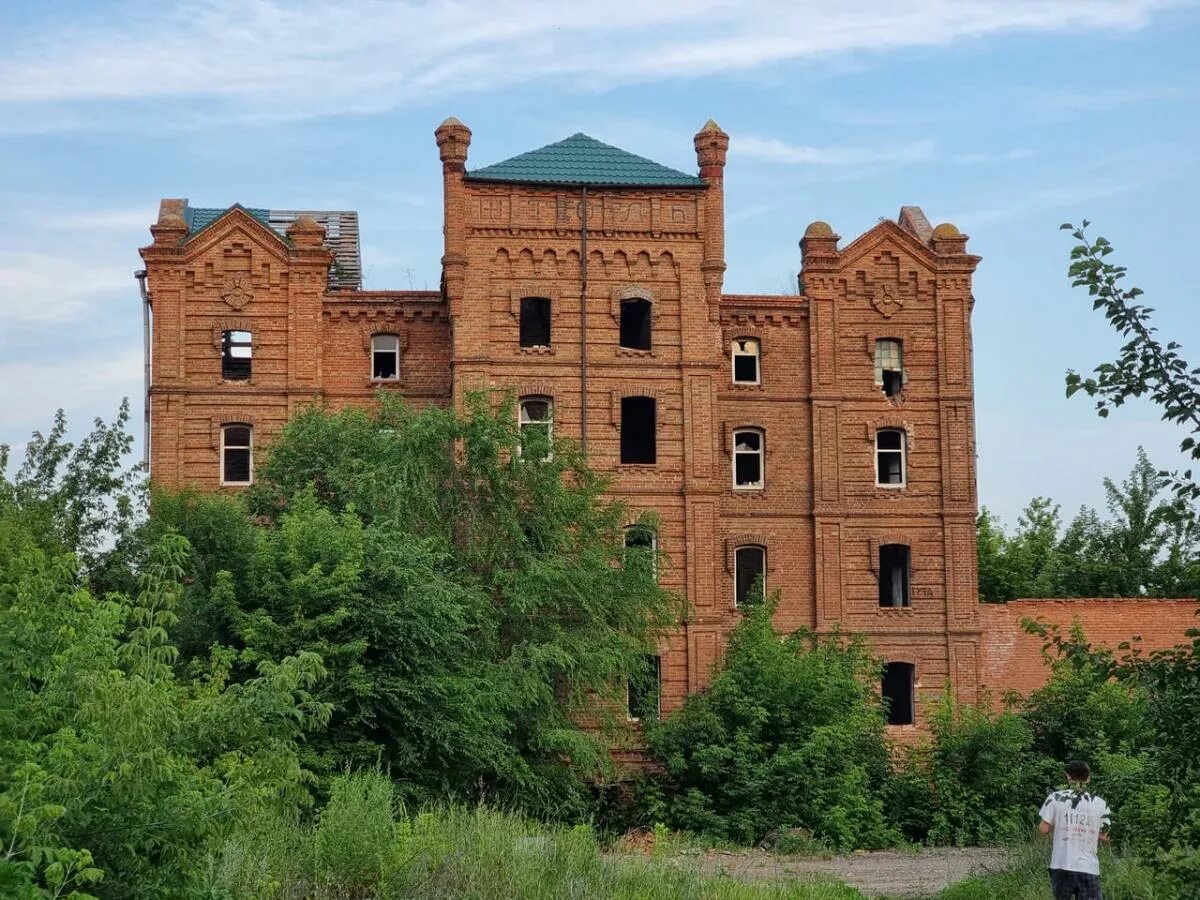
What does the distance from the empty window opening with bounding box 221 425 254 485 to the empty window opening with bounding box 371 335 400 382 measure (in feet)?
10.3

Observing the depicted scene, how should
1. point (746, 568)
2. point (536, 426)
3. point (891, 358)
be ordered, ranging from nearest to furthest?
point (536, 426)
point (746, 568)
point (891, 358)

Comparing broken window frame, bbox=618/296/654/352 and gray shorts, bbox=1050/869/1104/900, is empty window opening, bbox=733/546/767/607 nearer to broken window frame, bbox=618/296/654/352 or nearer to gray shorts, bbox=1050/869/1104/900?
broken window frame, bbox=618/296/654/352

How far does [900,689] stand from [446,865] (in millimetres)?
21939

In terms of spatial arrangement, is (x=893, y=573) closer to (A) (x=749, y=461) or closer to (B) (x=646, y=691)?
(A) (x=749, y=461)

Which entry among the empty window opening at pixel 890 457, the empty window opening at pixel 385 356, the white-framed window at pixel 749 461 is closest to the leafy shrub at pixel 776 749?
the white-framed window at pixel 749 461

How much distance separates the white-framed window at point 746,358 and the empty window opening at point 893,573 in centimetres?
493

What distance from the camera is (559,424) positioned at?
1430 inches

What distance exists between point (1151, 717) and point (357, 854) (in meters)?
9.23

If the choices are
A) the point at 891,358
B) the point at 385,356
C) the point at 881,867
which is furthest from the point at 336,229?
the point at 881,867

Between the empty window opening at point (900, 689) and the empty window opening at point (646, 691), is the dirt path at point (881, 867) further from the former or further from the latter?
the empty window opening at point (900, 689)

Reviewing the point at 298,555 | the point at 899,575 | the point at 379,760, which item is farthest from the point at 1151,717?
the point at 899,575

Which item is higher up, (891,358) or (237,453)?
(891,358)

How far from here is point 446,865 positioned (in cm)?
1778

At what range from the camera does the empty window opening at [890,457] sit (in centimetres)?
3862
